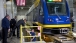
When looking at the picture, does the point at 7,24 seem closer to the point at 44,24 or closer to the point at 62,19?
the point at 44,24

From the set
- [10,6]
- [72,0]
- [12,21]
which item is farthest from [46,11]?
[10,6]

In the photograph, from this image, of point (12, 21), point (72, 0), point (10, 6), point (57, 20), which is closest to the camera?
point (57, 20)

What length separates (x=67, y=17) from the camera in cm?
1464

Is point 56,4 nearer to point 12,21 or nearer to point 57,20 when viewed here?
point 57,20

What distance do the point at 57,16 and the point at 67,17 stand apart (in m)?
0.80

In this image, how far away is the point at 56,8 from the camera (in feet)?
47.3

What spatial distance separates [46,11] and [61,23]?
1371mm

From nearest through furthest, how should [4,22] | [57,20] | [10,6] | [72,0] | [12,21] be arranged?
1. [4,22]
2. [57,20]
3. [12,21]
4. [72,0]
5. [10,6]

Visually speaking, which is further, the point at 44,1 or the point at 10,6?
the point at 10,6

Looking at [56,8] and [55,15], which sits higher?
[56,8]

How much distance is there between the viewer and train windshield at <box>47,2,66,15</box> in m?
14.4

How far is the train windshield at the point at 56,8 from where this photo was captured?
47.2ft

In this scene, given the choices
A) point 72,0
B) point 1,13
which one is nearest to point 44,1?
point 1,13

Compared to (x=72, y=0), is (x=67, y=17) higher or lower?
lower
